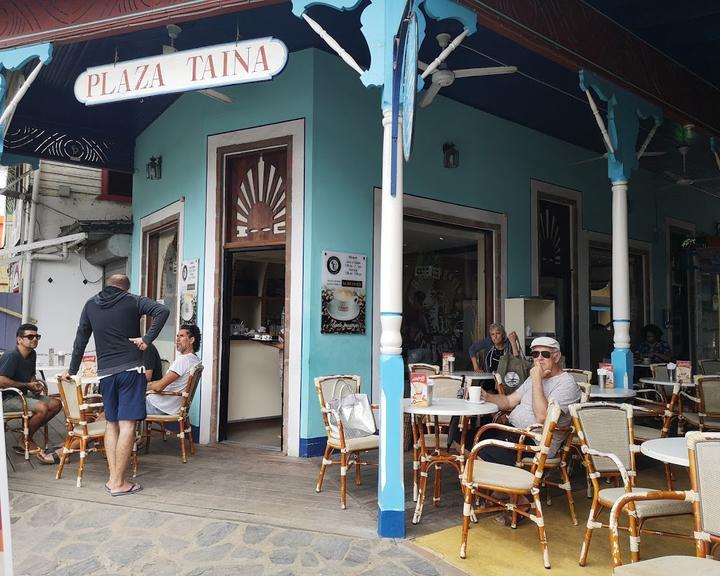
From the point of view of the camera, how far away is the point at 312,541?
3582mm

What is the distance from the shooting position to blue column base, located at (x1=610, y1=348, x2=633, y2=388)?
237 inches

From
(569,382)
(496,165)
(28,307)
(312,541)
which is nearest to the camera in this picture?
(312,541)

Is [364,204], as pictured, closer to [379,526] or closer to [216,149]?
[216,149]

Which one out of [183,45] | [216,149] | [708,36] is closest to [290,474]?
[216,149]

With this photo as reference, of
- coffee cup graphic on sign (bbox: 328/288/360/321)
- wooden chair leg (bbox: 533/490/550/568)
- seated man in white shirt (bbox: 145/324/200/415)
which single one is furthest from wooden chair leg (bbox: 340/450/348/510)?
seated man in white shirt (bbox: 145/324/200/415)

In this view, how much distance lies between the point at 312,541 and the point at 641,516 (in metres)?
1.83

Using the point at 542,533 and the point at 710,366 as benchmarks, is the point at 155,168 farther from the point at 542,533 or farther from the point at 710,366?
the point at 710,366

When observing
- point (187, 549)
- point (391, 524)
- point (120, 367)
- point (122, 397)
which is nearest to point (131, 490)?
point (122, 397)

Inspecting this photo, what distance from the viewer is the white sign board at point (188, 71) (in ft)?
13.4

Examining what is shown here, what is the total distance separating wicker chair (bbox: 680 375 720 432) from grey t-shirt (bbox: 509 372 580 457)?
2.23m

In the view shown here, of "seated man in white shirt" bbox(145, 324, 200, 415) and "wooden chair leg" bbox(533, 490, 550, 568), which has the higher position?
"seated man in white shirt" bbox(145, 324, 200, 415)

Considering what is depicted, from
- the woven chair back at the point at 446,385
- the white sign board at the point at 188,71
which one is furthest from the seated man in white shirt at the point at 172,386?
the white sign board at the point at 188,71

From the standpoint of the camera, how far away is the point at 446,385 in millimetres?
5164

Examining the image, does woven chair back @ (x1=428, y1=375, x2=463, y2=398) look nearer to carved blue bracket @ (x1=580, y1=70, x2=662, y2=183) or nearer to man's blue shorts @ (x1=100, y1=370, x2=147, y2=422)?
man's blue shorts @ (x1=100, y1=370, x2=147, y2=422)
